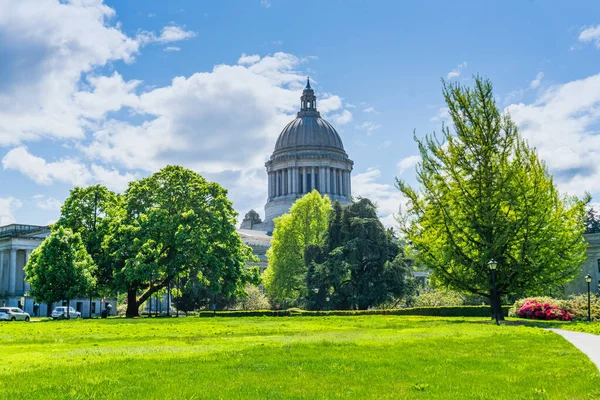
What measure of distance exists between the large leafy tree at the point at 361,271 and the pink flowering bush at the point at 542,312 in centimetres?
1539

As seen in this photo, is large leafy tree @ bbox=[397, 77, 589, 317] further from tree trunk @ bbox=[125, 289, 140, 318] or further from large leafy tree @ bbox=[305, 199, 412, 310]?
tree trunk @ bbox=[125, 289, 140, 318]

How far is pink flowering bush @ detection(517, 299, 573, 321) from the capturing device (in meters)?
38.2

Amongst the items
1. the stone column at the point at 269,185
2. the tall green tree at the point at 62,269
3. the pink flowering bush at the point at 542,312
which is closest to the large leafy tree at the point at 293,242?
the tall green tree at the point at 62,269

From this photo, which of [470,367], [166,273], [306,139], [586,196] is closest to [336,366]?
[470,367]

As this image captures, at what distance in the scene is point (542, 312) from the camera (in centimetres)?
3884

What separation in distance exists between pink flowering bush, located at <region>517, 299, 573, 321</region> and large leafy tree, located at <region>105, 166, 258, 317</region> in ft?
71.9

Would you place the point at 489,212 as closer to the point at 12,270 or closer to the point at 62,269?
the point at 62,269

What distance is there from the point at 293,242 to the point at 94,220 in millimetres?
23507

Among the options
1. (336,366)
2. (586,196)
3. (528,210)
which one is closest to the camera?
(336,366)

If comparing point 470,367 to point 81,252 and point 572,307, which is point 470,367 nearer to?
point 572,307

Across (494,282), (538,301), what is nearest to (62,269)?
(494,282)

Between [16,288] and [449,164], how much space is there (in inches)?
2732

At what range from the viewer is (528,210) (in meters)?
34.8

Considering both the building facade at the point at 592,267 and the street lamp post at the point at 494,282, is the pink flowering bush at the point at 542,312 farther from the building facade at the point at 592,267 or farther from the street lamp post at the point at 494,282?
the building facade at the point at 592,267
